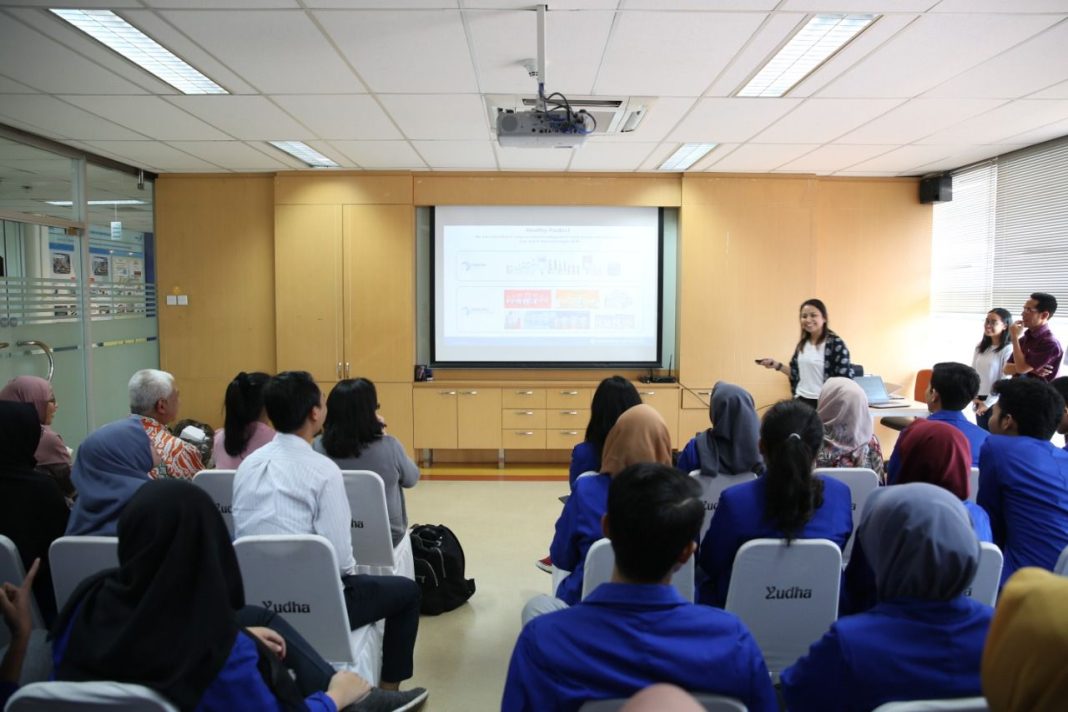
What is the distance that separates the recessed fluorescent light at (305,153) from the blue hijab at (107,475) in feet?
11.9

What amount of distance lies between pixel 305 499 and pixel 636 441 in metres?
1.17

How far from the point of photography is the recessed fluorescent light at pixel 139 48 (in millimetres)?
3083

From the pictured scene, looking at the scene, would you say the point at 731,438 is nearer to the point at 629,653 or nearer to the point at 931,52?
the point at 629,653

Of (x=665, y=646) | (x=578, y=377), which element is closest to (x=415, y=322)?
(x=578, y=377)

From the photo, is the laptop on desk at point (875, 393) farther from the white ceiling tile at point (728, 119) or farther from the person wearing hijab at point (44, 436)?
the person wearing hijab at point (44, 436)

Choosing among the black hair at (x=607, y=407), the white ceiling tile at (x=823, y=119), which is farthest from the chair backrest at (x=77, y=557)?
the white ceiling tile at (x=823, y=119)

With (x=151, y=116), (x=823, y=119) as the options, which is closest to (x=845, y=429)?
(x=823, y=119)

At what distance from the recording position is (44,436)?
318 centimetres

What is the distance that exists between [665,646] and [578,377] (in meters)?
5.77

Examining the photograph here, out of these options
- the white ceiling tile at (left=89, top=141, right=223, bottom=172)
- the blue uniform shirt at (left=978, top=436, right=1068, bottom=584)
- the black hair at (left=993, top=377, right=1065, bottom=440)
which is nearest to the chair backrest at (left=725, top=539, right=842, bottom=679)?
the blue uniform shirt at (left=978, top=436, right=1068, bottom=584)

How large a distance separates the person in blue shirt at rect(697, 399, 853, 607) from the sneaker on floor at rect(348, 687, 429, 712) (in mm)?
1241

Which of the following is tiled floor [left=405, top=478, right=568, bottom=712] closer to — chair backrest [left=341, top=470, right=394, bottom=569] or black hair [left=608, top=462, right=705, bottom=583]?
chair backrest [left=341, top=470, right=394, bottom=569]

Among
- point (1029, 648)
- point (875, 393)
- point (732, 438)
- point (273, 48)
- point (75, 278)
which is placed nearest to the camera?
point (1029, 648)

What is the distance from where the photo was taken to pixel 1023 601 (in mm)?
957
